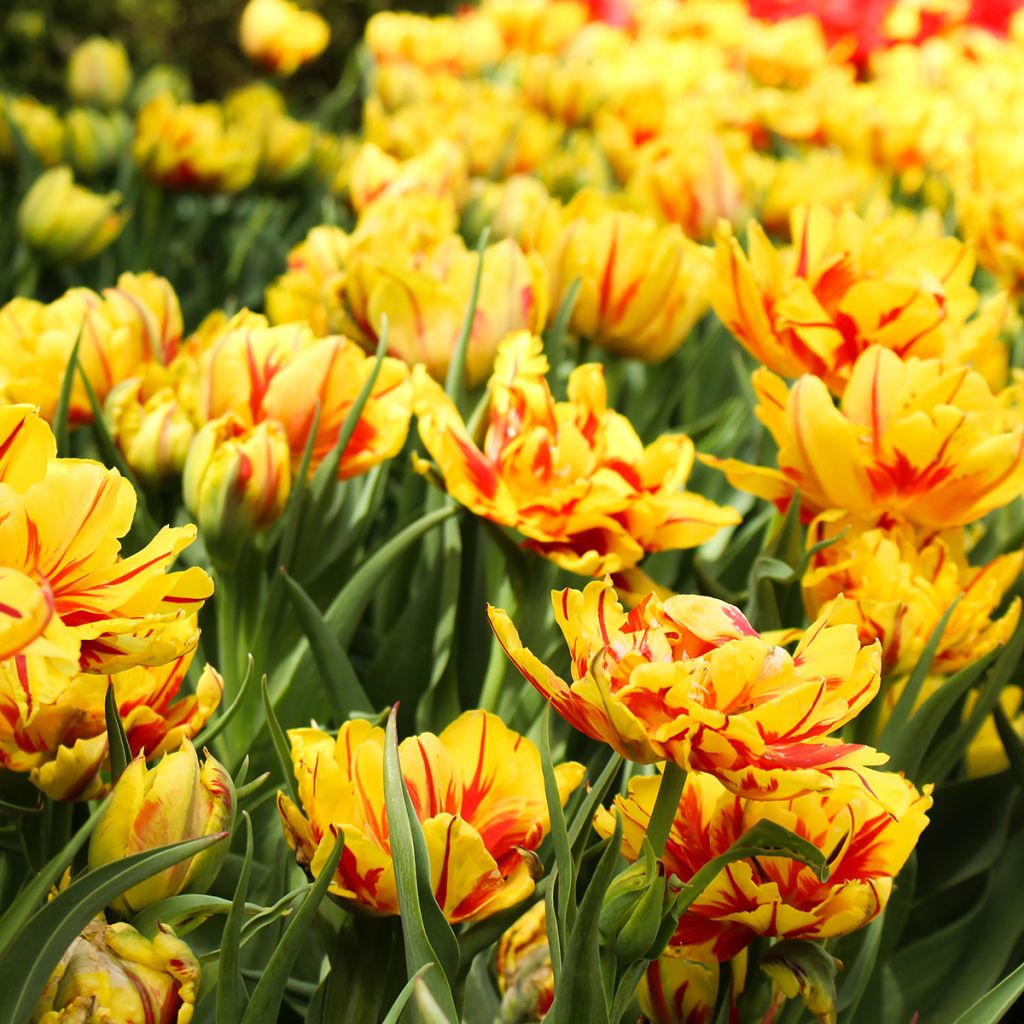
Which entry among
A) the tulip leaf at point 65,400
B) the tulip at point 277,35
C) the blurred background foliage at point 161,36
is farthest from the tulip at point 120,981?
the blurred background foliage at point 161,36

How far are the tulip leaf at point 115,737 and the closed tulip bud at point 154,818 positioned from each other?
2 centimetres

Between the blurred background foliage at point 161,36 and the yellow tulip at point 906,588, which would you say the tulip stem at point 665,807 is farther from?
the blurred background foliage at point 161,36

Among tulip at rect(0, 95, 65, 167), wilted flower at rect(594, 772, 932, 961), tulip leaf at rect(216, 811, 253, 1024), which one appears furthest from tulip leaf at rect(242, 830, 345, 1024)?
tulip at rect(0, 95, 65, 167)

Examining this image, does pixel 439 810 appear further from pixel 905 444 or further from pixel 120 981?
pixel 905 444

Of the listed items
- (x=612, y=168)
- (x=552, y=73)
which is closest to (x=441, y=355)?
(x=612, y=168)

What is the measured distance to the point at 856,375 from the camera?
78cm

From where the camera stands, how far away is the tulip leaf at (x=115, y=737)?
0.54 metres

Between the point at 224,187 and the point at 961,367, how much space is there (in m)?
1.15

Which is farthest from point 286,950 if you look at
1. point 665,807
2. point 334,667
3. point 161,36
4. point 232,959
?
point 161,36

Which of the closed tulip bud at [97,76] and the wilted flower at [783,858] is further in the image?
the closed tulip bud at [97,76]

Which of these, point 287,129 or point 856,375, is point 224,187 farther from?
point 856,375

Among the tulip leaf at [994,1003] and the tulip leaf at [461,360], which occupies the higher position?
the tulip leaf at [461,360]

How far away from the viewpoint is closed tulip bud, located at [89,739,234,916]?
52 cm

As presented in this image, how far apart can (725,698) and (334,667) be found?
13.8 inches
